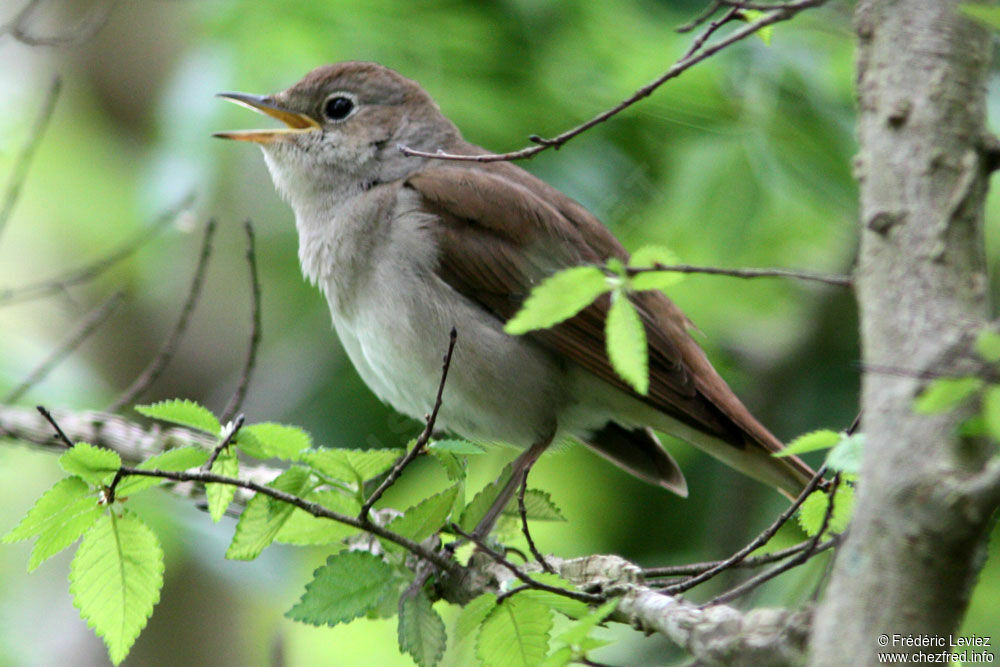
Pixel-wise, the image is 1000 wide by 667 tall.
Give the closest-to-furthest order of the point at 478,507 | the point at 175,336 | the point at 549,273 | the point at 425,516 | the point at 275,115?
the point at 425,516 → the point at 478,507 → the point at 175,336 → the point at 549,273 → the point at 275,115

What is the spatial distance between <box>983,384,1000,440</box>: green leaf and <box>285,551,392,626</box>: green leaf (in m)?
1.88

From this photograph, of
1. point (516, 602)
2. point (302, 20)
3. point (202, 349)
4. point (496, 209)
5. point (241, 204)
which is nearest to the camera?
point (516, 602)

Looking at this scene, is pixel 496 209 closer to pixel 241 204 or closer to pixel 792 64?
pixel 792 64

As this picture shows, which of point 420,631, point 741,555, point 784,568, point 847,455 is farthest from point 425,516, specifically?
point 847,455

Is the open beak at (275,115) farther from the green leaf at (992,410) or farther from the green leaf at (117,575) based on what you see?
the green leaf at (992,410)

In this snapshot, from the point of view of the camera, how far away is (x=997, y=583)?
258 inches

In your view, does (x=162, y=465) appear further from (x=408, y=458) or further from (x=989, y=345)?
(x=989, y=345)

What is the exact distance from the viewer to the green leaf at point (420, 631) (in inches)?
119

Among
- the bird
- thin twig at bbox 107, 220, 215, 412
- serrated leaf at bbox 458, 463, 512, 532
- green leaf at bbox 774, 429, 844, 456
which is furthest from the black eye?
green leaf at bbox 774, 429, 844, 456

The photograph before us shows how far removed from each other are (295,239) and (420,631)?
17.6 feet

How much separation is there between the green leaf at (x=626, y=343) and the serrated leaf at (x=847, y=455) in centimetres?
39

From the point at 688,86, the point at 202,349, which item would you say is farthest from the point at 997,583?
the point at 202,349

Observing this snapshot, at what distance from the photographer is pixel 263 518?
3000mm

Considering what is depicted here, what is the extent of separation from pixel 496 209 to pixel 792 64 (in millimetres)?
2342
